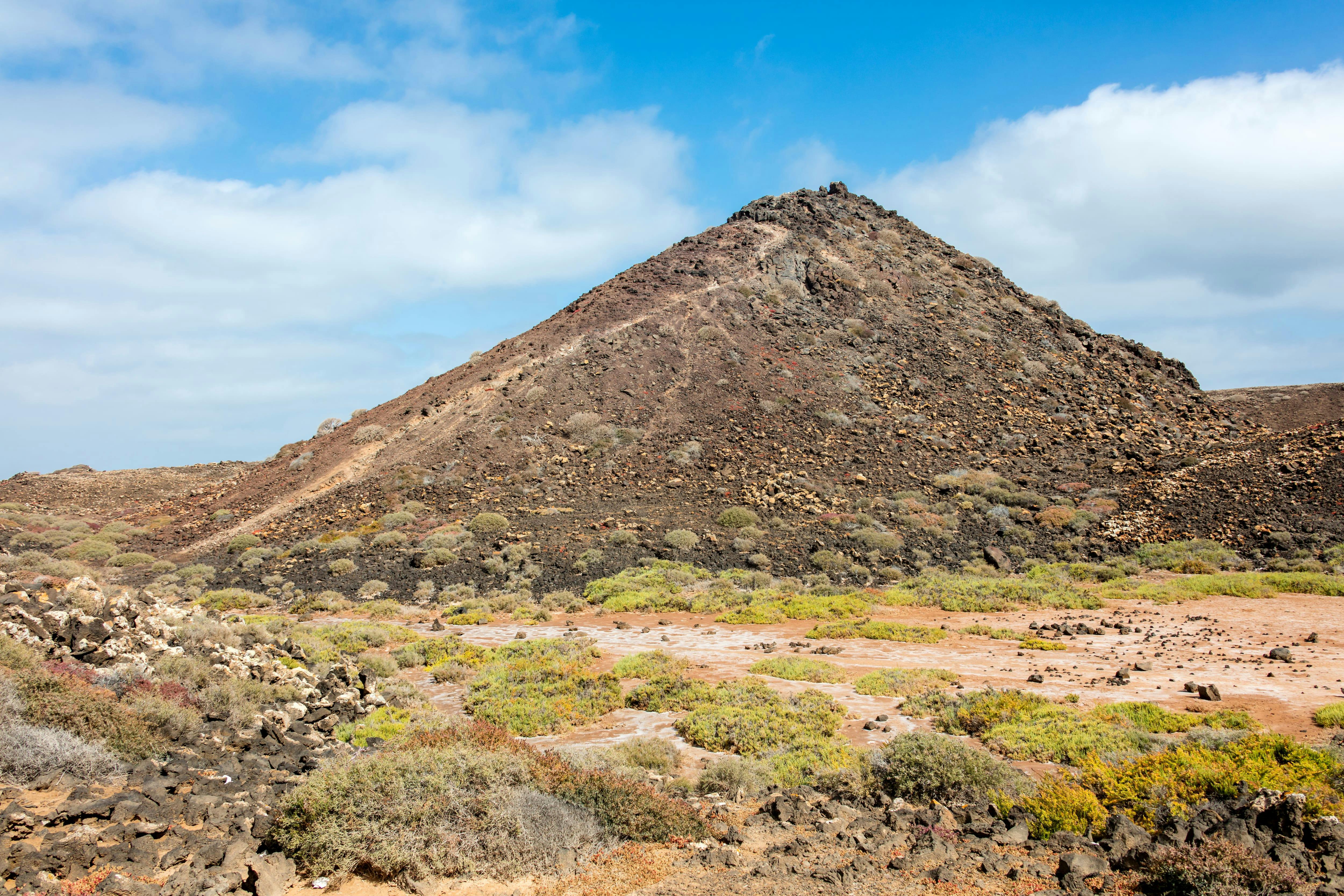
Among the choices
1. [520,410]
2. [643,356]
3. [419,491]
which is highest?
[643,356]

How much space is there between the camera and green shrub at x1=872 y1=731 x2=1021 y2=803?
25.5 ft

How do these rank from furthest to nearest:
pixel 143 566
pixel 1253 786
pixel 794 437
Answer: pixel 794 437
pixel 143 566
pixel 1253 786

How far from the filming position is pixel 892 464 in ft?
105

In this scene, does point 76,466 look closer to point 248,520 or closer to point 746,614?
point 248,520

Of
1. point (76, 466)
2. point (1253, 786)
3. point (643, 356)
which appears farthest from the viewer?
point (76, 466)

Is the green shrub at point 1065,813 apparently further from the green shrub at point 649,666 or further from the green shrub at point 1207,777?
the green shrub at point 649,666

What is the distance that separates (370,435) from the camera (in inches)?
1439

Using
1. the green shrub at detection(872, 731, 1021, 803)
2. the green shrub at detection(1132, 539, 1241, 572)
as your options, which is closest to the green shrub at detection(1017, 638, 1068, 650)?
the green shrub at detection(872, 731, 1021, 803)

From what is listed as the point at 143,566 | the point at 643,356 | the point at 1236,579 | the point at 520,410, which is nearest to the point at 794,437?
the point at 643,356

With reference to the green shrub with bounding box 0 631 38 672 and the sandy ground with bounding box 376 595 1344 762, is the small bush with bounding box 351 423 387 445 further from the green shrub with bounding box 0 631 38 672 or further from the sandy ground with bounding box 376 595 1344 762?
the green shrub with bounding box 0 631 38 672

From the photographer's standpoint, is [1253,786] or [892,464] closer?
[1253,786]

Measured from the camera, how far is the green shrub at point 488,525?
28031 millimetres

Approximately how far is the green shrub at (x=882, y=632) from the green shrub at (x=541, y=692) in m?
5.60

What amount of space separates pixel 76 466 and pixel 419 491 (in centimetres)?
3248
